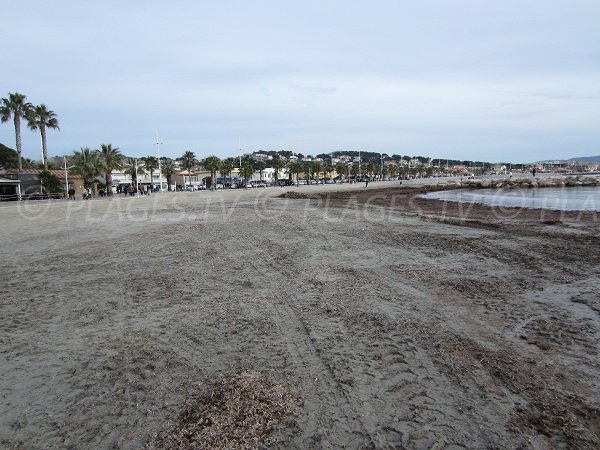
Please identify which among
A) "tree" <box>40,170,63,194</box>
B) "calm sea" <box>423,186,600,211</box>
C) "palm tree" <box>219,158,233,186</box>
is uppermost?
"palm tree" <box>219,158,233,186</box>

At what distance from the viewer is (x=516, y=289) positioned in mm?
7645

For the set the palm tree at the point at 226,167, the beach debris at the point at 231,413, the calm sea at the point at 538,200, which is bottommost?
the calm sea at the point at 538,200

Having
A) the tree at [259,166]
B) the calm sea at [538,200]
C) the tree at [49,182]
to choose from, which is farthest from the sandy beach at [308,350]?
the tree at [259,166]

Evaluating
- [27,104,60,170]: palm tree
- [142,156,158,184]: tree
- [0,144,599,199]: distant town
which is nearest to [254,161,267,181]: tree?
[0,144,599,199]: distant town

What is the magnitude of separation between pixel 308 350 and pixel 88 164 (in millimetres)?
56769

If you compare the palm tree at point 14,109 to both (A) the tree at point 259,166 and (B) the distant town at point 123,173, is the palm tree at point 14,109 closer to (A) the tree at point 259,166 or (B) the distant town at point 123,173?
(B) the distant town at point 123,173

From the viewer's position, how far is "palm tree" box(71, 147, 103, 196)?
53969mm

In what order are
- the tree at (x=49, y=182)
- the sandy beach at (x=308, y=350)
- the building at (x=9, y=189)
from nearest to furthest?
the sandy beach at (x=308, y=350) → the building at (x=9, y=189) → the tree at (x=49, y=182)

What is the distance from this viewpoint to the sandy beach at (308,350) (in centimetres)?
346

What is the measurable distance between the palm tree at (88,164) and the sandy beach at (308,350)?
4878cm

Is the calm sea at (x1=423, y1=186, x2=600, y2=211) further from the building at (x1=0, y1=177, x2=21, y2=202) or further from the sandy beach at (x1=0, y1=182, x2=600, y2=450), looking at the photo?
the building at (x1=0, y1=177, x2=21, y2=202)

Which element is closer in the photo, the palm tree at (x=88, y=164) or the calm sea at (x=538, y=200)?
the calm sea at (x=538, y=200)

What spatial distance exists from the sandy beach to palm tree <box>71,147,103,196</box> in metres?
48.8

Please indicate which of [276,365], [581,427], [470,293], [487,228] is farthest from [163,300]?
[487,228]
